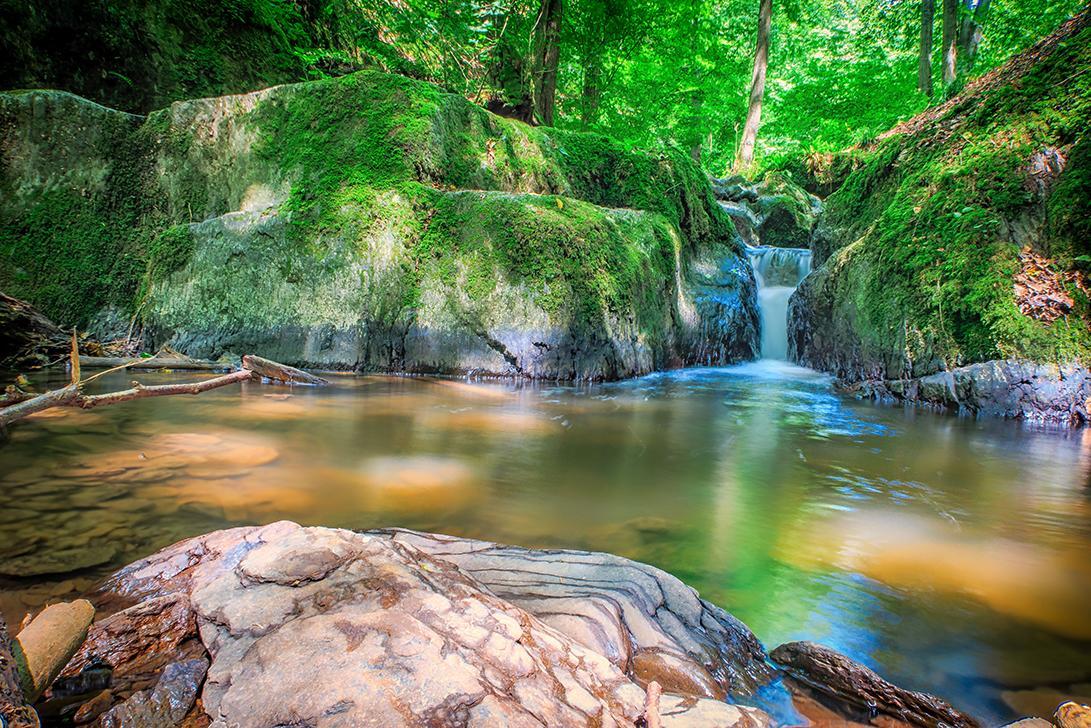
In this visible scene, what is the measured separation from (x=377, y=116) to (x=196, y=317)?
12.3ft

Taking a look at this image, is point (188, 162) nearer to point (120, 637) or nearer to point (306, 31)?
point (306, 31)

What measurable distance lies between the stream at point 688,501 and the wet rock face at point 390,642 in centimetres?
45

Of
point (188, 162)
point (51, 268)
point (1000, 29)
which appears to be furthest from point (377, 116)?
point (1000, 29)

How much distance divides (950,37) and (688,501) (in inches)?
606

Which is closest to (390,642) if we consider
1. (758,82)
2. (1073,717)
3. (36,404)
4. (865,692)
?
(865,692)

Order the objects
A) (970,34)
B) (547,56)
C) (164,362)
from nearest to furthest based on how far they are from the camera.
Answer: (164,362) → (547,56) → (970,34)

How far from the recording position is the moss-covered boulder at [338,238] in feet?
22.7

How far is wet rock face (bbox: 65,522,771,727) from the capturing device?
1.01 metres

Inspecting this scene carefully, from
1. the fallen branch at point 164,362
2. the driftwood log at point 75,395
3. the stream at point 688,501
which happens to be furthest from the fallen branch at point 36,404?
the fallen branch at point 164,362

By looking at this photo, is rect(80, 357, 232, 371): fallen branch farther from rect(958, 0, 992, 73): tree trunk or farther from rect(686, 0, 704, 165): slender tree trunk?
rect(958, 0, 992, 73): tree trunk

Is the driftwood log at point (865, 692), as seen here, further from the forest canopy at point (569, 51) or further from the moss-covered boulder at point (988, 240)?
the forest canopy at point (569, 51)

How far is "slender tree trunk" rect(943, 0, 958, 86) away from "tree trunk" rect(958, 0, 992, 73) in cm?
28

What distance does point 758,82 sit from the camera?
16453mm

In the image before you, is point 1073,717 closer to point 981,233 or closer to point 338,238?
point 981,233
